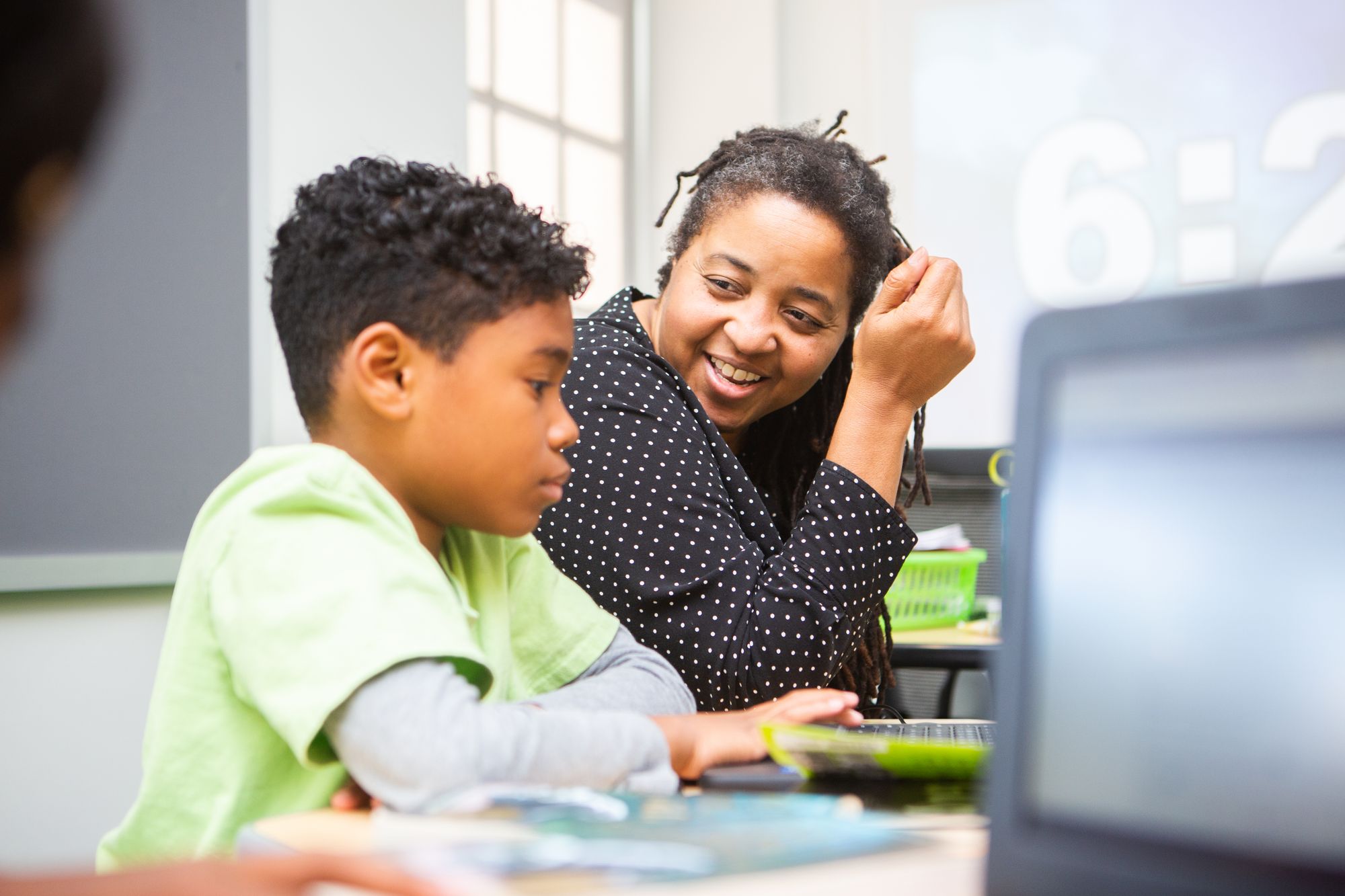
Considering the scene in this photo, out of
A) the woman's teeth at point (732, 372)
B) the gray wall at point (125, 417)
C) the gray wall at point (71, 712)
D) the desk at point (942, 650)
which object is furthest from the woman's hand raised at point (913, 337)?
the gray wall at point (71, 712)

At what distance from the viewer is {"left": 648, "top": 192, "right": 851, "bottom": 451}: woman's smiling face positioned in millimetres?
1330

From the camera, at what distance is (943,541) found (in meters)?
2.11

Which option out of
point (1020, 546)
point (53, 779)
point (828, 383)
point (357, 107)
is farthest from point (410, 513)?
point (357, 107)

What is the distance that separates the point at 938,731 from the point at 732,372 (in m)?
0.56

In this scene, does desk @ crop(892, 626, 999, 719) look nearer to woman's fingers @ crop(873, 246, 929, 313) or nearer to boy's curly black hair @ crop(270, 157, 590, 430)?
woman's fingers @ crop(873, 246, 929, 313)

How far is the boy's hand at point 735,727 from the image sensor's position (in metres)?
0.75

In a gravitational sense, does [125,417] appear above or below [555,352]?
below

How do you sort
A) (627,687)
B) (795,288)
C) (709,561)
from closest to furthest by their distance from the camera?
(627,687), (709,561), (795,288)

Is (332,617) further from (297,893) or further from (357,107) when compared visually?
(357,107)

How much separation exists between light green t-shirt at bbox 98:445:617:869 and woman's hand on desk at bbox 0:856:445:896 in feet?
0.63

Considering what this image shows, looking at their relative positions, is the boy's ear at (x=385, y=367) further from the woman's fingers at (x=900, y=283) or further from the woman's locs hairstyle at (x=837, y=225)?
the woman's locs hairstyle at (x=837, y=225)

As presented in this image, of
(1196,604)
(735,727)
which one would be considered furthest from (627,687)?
(1196,604)

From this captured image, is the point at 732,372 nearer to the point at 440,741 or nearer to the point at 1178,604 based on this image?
the point at 440,741

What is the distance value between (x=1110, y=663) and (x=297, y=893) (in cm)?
27
